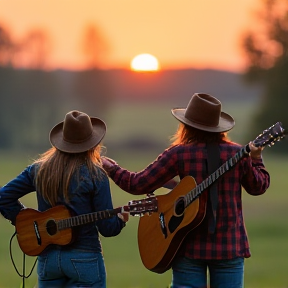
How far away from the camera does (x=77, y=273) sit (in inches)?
136

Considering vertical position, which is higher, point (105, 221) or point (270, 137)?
point (270, 137)

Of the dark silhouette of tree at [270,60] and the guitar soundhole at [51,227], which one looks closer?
the guitar soundhole at [51,227]

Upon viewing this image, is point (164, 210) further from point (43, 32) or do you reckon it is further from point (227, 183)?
point (43, 32)

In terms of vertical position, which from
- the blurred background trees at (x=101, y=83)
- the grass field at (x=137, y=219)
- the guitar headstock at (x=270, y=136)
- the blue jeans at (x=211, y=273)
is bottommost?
the blue jeans at (x=211, y=273)

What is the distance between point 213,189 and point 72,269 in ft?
2.24

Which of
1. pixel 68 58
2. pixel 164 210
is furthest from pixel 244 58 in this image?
pixel 164 210

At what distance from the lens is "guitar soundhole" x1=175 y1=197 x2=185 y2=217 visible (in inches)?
138

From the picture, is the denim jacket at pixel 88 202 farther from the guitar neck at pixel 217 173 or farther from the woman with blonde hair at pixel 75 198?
the guitar neck at pixel 217 173

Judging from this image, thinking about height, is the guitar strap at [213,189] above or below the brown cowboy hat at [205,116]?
below

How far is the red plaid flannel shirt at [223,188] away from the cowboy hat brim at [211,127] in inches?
2.7

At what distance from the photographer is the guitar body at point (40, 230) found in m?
3.52

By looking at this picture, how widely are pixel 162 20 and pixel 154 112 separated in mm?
6496

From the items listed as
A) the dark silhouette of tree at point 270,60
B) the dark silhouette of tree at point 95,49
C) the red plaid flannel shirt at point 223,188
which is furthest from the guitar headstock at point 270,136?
the dark silhouette of tree at point 95,49

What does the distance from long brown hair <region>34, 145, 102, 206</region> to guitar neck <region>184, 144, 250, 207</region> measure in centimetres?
42
